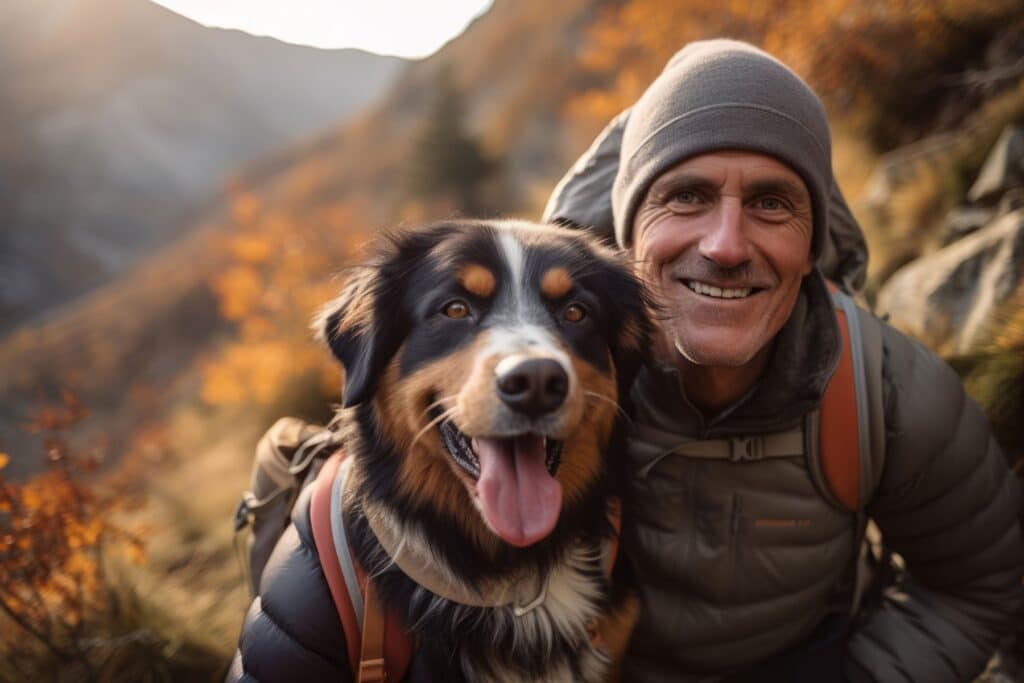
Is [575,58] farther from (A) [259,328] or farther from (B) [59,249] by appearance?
(B) [59,249]

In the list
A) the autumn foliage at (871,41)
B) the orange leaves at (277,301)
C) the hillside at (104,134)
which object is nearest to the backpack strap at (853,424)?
the orange leaves at (277,301)

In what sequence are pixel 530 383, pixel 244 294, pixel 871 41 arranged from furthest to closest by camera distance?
pixel 244 294 < pixel 871 41 < pixel 530 383

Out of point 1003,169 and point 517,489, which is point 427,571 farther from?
point 1003,169

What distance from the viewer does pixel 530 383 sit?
4.97ft

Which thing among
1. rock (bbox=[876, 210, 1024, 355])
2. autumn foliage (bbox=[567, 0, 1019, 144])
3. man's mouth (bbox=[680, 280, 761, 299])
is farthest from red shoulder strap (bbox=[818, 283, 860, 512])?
autumn foliage (bbox=[567, 0, 1019, 144])

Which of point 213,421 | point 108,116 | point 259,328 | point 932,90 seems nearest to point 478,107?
point 259,328

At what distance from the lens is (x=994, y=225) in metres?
3.71

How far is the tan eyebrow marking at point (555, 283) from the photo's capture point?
6.26 feet

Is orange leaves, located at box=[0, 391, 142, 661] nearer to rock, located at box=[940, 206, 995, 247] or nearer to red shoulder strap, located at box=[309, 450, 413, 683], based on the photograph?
red shoulder strap, located at box=[309, 450, 413, 683]

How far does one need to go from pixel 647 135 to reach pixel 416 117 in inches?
1178

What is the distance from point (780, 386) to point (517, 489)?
93cm

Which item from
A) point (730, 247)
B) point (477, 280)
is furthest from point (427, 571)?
point (730, 247)

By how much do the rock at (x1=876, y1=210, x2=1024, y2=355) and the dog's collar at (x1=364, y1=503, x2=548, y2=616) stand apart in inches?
103

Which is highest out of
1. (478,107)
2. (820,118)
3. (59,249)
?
(820,118)
